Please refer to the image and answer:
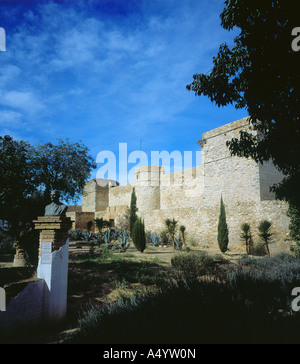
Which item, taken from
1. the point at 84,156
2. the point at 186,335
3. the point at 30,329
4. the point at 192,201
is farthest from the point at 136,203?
the point at 186,335

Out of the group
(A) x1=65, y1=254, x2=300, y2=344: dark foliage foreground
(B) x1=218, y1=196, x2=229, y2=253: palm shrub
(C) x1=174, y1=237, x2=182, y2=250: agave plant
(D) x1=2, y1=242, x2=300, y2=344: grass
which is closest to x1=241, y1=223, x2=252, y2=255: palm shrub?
(B) x1=218, y1=196, x2=229, y2=253: palm shrub

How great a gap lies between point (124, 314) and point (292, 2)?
616 cm

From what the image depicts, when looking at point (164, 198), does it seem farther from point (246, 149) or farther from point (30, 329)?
point (30, 329)

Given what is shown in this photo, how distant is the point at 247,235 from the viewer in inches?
486

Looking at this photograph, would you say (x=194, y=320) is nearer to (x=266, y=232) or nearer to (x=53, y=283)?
(x=53, y=283)

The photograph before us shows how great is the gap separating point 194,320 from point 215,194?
1479 cm

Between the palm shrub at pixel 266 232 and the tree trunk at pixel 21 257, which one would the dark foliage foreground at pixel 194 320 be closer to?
the tree trunk at pixel 21 257

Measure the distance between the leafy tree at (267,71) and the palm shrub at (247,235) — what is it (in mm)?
6905

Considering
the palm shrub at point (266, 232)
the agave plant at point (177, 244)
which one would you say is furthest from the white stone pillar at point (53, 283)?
the agave plant at point (177, 244)

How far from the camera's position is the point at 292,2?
416cm

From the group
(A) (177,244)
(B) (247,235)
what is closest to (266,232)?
(B) (247,235)

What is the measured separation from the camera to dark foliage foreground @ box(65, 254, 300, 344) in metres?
2.52

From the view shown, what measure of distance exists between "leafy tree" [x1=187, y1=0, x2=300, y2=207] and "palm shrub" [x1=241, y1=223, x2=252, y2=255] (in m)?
6.91

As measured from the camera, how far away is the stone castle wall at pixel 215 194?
1286 cm
